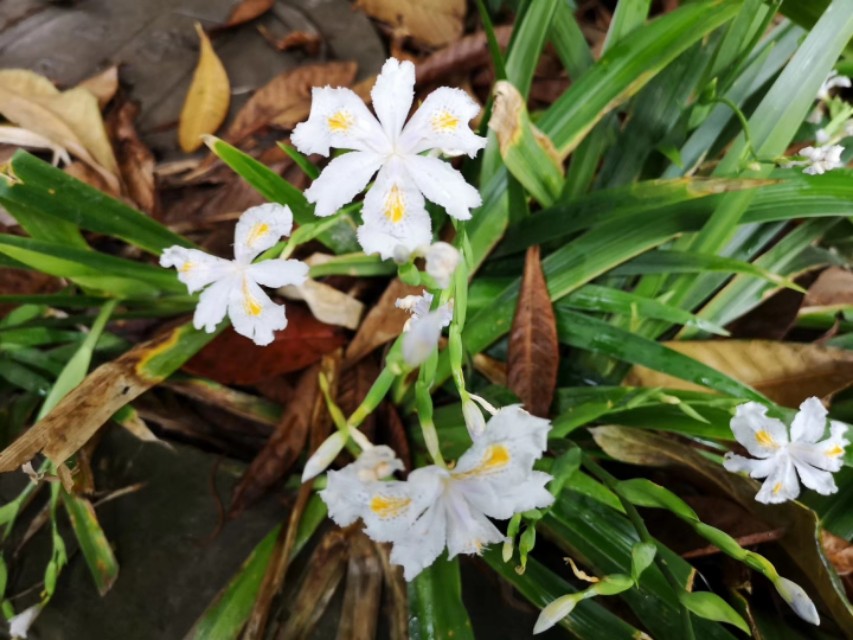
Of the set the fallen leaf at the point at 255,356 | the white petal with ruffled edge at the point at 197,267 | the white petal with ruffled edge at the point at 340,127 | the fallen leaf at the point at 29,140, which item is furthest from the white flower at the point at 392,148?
the fallen leaf at the point at 29,140

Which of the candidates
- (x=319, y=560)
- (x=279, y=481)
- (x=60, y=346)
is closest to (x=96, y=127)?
(x=60, y=346)

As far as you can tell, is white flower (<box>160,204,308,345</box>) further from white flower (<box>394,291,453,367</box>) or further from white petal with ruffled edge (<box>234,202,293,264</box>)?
white flower (<box>394,291,453,367</box>)

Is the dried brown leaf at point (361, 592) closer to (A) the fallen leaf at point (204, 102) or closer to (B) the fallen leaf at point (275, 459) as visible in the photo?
(B) the fallen leaf at point (275, 459)

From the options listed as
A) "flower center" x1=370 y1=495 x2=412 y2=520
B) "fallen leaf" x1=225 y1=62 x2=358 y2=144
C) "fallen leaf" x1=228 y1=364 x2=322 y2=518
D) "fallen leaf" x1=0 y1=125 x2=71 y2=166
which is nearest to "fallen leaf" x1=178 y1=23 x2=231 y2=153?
"fallen leaf" x1=225 y1=62 x2=358 y2=144

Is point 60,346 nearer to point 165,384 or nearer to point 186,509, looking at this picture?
point 165,384

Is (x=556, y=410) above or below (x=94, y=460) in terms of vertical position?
→ above
